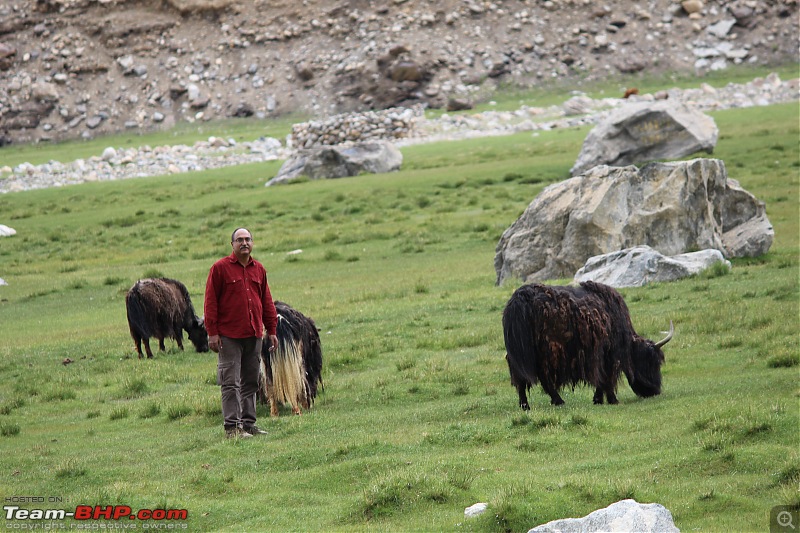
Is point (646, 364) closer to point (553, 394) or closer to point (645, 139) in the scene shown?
point (553, 394)

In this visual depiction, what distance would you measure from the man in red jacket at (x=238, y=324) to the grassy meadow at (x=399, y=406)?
46 centimetres

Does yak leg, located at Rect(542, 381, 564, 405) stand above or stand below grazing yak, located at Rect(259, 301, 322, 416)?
below

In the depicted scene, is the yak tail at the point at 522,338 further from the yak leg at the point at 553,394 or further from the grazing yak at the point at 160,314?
the grazing yak at the point at 160,314

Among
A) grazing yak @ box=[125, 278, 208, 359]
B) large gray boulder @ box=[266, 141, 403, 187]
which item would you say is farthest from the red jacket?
large gray boulder @ box=[266, 141, 403, 187]

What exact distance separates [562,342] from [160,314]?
8484 millimetres

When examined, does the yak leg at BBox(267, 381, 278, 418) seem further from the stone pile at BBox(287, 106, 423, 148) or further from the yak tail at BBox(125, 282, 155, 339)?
the stone pile at BBox(287, 106, 423, 148)

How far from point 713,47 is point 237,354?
2860 inches

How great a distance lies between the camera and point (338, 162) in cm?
4581

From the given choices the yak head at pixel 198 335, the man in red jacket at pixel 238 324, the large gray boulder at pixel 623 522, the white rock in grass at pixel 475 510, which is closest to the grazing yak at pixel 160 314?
the yak head at pixel 198 335

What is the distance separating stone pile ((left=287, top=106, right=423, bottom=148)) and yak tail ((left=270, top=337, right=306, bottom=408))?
44300mm

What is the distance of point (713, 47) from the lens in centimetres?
7738

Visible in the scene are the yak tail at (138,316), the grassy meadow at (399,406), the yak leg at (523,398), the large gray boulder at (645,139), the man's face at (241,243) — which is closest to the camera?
the grassy meadow at (399,406)

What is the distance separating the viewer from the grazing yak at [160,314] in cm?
1750

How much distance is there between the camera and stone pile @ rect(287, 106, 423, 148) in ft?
190
